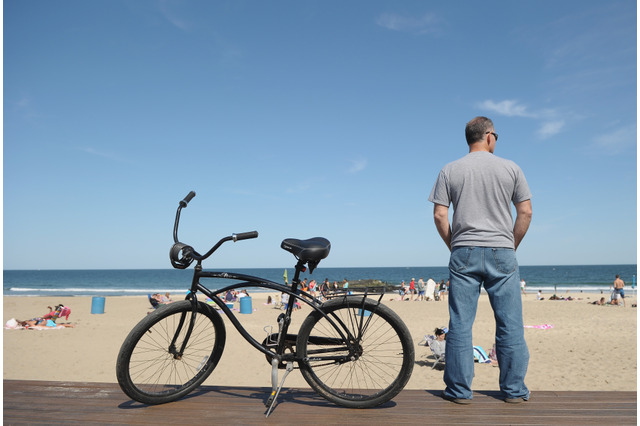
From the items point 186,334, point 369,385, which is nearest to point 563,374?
point 369,385

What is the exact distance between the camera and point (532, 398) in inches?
136

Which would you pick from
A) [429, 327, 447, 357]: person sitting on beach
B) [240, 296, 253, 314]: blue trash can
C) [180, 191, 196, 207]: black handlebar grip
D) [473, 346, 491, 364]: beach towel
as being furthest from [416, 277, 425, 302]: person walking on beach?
[180, 191, 196, 207]: black handlebar grip

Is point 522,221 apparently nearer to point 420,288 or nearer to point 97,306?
point 97,306

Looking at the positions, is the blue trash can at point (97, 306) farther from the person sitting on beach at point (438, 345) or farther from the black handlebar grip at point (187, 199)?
the black handlebar grip at point (187, 199)

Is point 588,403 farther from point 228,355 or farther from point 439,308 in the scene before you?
point 439,308

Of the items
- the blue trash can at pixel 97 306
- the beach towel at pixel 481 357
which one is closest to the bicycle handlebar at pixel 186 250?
the beach towel at pixel 481 357

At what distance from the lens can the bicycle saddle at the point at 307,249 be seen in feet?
10.7

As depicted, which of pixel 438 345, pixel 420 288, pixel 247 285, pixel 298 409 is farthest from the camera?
pixel 420 288

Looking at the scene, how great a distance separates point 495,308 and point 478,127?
4.67 feet

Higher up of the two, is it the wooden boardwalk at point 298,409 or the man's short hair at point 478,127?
the man's short hair at point 478,127

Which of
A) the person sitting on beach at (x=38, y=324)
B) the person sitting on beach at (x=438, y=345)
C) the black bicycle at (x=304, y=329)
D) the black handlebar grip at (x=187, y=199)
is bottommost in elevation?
the person sitting on beach at (x=38, y=324)

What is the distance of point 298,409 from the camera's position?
3.24 m

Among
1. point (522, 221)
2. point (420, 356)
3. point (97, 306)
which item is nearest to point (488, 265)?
point (522, 221)

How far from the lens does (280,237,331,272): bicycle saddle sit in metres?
3.25
